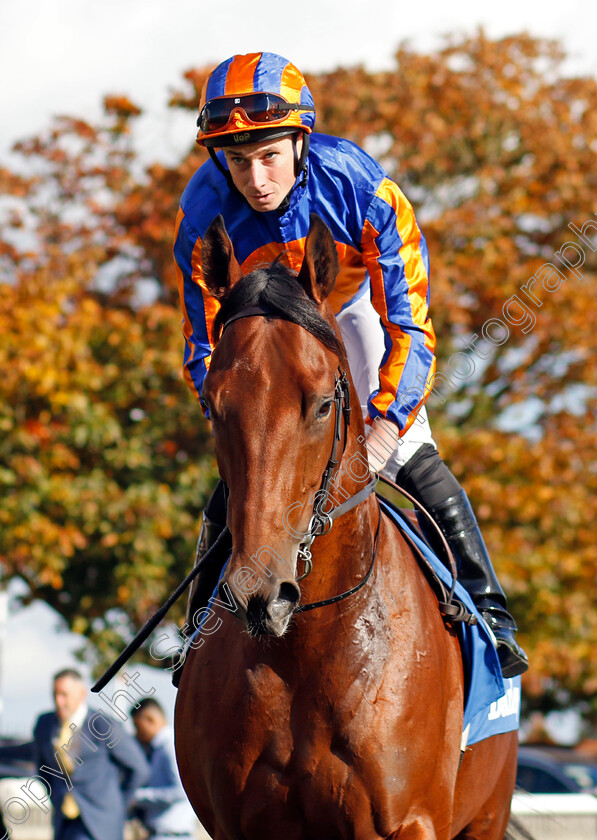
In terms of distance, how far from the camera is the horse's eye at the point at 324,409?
3045 mm

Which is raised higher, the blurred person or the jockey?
the jockey

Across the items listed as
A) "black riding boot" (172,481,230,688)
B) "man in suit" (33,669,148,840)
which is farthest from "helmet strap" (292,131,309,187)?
"man in suit" (33,669,148,840)

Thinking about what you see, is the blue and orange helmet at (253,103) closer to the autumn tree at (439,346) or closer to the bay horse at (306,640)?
the bay horse at (306,640)

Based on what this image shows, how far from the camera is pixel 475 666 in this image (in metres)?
3.94

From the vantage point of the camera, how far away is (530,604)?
14.2 m

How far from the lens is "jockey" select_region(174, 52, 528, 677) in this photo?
3816mm

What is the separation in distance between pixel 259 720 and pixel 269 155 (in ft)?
6.71

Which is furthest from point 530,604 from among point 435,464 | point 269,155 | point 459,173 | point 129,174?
point 269,155

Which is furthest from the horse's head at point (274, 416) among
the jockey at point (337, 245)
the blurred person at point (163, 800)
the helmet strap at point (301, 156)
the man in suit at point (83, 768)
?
the blurred person at point (163, 800)

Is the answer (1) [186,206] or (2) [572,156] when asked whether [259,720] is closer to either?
(1) [186,206]

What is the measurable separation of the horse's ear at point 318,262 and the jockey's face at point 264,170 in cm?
69

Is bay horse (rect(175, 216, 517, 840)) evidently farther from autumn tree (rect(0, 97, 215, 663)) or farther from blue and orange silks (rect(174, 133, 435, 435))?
autumn tree (rect(0, 97, 215, 663))

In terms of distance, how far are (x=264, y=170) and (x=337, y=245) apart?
467mm

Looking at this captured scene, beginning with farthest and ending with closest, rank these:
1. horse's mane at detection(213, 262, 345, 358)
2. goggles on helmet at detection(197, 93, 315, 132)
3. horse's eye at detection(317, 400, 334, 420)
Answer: goggles on helmet at detection(197, 93, 315, 132) → horse's mane at detection(213, 262, 345, 358) → horse's eye at detection(317, 400, 334, 420)
